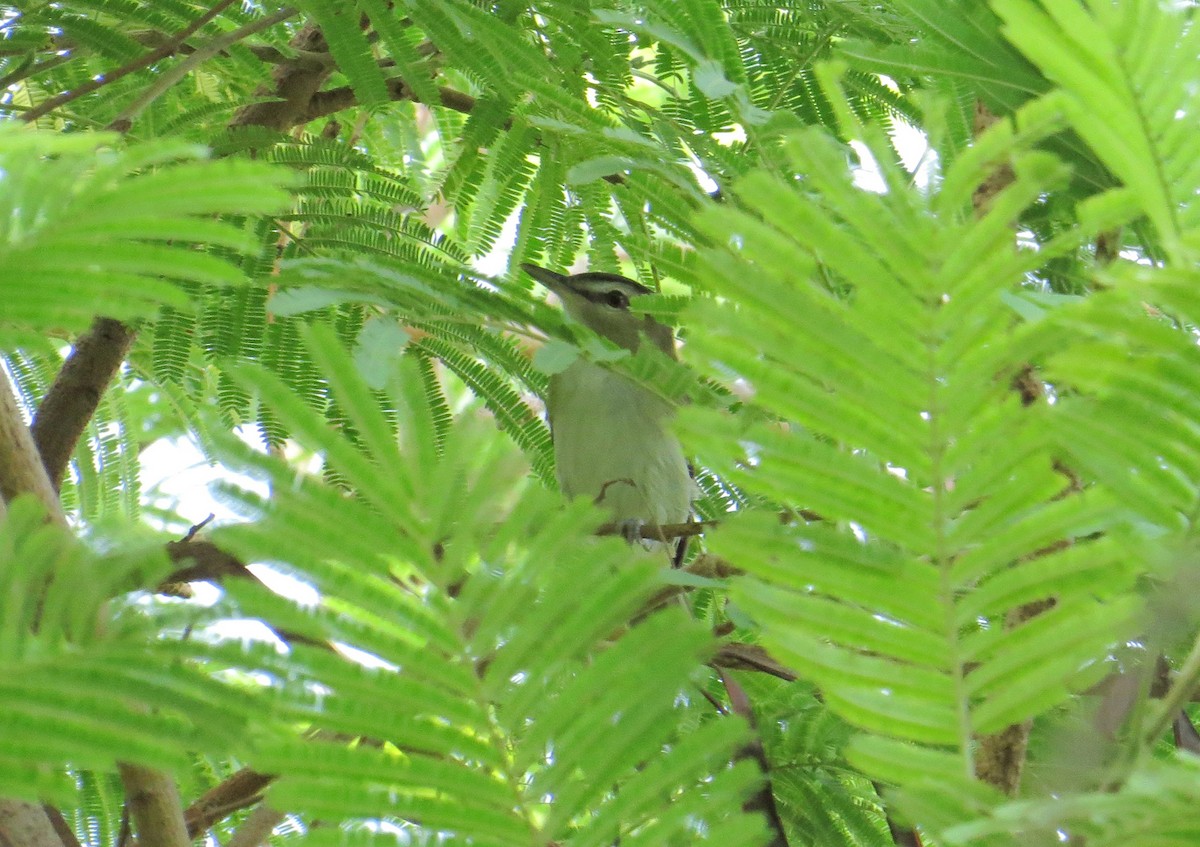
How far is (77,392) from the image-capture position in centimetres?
281

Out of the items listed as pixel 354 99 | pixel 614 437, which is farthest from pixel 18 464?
pixel 614 437

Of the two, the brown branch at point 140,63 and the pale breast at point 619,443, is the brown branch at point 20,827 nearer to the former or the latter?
the brown branch at point 140,63

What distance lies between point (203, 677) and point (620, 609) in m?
0.33

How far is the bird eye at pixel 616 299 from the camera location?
14.7 ft

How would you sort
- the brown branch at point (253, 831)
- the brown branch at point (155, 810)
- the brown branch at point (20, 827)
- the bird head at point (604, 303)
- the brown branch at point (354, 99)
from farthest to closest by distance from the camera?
the bird head at point (604, 303) → the brown branch at point (354, 99) → the brown branch at point (253, 831) → the brown branch at point (155, 810) → the brown branch at point (20, 827)

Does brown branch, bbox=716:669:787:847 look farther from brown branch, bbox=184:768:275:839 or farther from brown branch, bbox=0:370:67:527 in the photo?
brown branch, bbox=0:370:67:527

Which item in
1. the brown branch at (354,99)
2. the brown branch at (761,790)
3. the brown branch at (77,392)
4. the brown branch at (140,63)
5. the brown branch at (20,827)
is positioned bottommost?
the brown branch at (761,790)

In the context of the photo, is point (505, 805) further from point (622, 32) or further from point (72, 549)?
point (622, 32)

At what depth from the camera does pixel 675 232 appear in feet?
7.55

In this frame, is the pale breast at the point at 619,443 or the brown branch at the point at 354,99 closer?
the brown branch at the point at 354,99

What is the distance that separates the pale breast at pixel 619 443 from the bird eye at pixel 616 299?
0.25 meters

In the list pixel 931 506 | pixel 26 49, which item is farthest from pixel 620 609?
pixel 26 49

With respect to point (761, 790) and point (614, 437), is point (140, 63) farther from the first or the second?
point (614, 437)

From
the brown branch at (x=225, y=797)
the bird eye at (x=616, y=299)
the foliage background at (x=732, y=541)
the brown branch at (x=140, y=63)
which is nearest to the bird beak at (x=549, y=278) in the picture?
the bird eye at (x=616, y=299)
